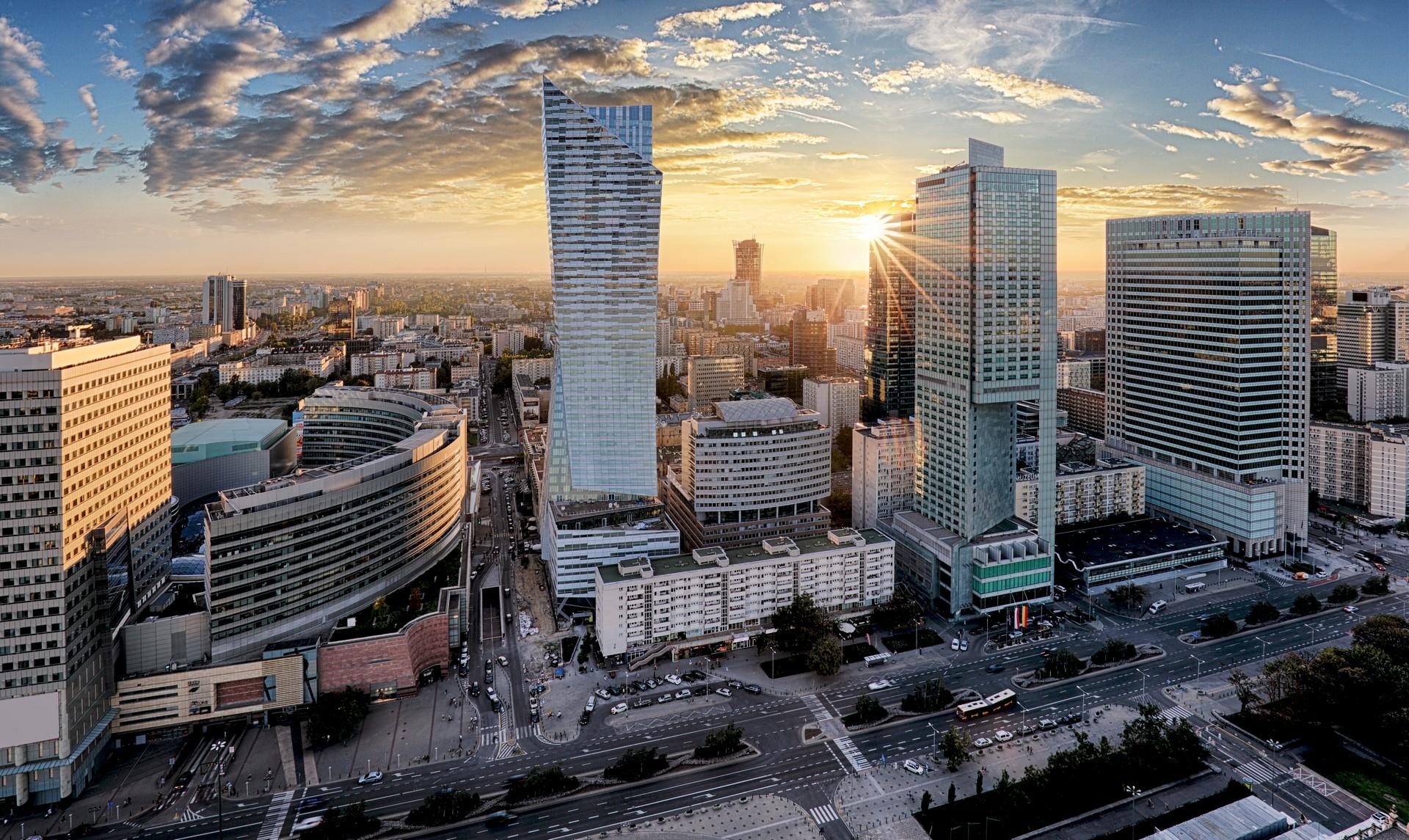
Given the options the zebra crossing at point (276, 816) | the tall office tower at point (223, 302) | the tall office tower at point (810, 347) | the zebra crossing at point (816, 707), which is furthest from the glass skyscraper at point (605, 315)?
the tall office tower at point (223, 302)

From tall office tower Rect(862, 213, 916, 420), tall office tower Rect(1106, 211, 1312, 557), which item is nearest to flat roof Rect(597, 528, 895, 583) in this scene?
tall office tower Rect(1106, 211, 1312, 557)

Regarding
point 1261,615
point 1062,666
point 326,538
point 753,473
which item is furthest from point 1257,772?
point 326,538

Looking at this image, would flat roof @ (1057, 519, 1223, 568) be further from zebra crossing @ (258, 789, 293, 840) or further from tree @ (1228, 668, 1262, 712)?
zebra crossing @ (258, 789, 293, 840)

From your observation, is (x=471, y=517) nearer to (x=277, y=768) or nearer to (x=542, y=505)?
(x=542, y=505)

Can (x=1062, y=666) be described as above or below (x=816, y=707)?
above

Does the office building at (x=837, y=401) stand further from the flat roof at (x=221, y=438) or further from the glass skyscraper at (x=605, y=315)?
the flat roof at (x=221, y=438)

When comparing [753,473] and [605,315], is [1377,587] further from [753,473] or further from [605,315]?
[605,315]
